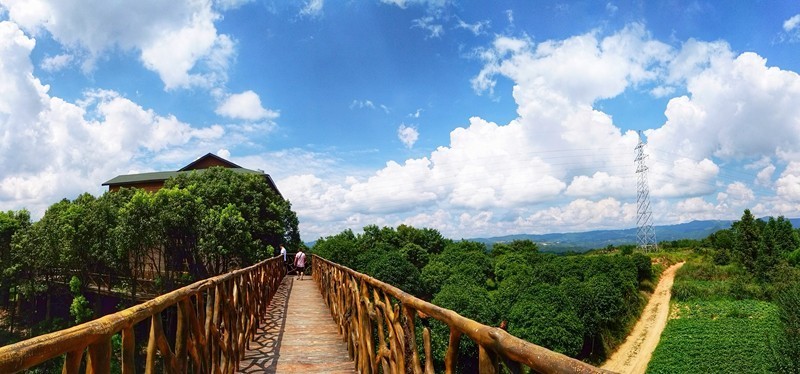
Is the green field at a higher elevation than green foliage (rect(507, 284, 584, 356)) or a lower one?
lower

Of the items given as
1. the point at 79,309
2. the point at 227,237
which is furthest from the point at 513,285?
the point at 79,309

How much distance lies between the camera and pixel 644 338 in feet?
114

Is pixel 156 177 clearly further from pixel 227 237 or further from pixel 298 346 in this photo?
pixel 298 346

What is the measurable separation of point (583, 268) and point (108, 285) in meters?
40.1

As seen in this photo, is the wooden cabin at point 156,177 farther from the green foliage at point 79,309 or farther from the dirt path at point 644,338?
the dirt path at point 644,338

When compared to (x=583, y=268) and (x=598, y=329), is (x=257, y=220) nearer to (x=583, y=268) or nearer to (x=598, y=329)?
(x=598, y=329)

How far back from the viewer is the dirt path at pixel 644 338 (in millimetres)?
29656

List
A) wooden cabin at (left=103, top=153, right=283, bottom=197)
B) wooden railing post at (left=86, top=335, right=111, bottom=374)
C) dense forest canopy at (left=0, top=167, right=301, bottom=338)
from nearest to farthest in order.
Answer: wooden railing post at (left=86, top=335, right=111, bottom=374) < dense forest canopy at (left=0, top=167, right=301, bottom=338) < wooden cabin at (left=103, top=153, right=283, bottom=197)

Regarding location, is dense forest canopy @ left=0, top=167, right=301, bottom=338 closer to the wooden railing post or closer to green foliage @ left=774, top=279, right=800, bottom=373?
the wooden railing post

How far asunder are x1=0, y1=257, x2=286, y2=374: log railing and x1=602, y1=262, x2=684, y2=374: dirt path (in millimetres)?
23832

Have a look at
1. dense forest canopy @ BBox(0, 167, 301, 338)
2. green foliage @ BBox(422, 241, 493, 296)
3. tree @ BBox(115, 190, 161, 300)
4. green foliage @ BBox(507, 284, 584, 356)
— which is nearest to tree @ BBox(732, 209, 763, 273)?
green foliage @ BBox(422, 241, 493, 296)

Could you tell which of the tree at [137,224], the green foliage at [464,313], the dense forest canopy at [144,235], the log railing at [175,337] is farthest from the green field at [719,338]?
the tree at [137,224]

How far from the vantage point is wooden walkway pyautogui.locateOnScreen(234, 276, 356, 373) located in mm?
5406

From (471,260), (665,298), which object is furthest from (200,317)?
(665,298)
